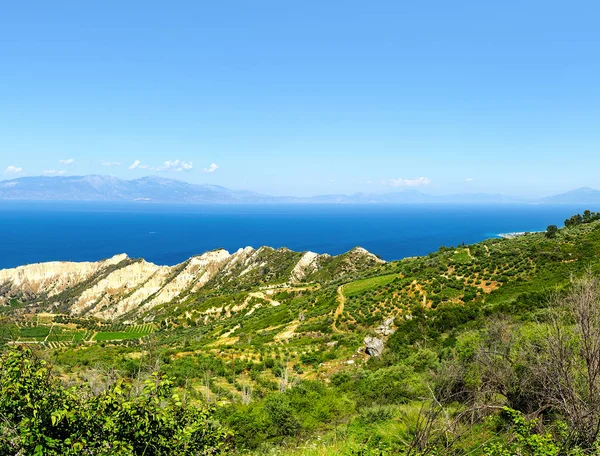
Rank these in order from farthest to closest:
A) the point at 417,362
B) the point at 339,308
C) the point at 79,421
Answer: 1. the point at 339,308
2. the point at 417,362
3. the point at 79,421

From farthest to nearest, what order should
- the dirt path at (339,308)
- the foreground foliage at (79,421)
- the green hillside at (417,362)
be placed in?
the dirt path at (339,308) < the green hillside at (417,362) < the foreground foliage at (79,421)

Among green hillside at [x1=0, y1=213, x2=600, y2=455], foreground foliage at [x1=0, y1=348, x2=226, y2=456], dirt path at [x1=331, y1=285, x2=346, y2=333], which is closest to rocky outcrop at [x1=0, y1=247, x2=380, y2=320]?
green hillside at [x1=0, y1=213, x2=600, y2=455]

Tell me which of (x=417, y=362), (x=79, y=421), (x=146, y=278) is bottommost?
(x=146, y=278)

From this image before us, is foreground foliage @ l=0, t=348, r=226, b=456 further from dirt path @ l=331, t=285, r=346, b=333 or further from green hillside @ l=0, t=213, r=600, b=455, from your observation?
dirt path @ l=331, t=285, r=346, b=333

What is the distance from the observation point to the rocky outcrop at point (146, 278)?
86.6 m

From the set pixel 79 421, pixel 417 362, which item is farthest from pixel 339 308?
pixel 79 421

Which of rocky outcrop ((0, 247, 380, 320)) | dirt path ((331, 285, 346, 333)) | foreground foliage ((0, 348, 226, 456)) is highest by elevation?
foreground foliage ((0, 348, 226, 456))

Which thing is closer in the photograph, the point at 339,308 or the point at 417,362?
the point at 417,362

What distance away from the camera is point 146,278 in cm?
12719

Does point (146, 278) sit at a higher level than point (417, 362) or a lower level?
lower

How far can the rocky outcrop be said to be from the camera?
3410 inches

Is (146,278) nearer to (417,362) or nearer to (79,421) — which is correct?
(417,362)

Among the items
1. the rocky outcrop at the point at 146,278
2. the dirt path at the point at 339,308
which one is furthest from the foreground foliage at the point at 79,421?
the rocky outcrop at the point at 146,278

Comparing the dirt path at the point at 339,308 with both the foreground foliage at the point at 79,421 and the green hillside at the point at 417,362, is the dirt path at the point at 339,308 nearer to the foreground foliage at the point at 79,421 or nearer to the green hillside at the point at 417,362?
the green hillside at the point at 417,362
